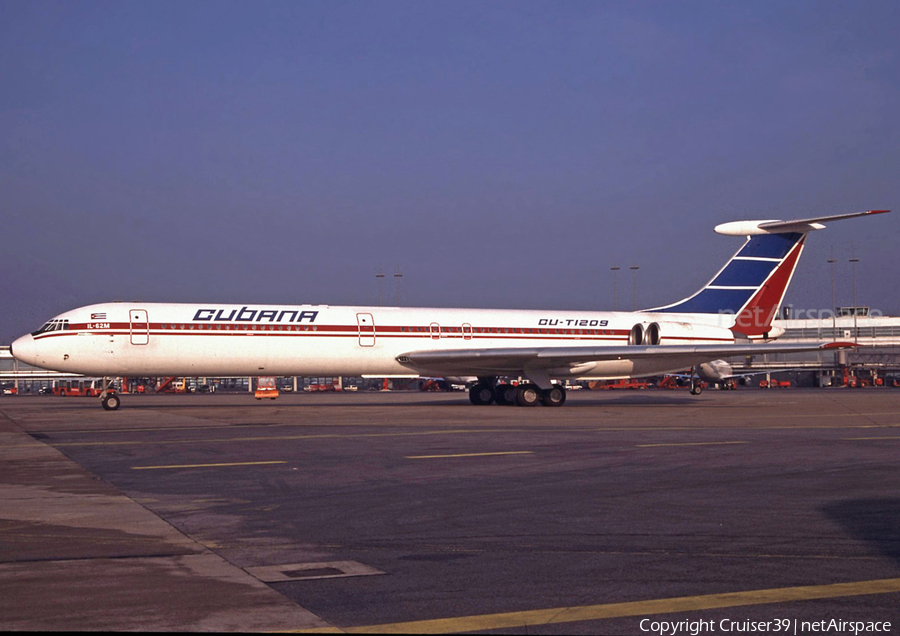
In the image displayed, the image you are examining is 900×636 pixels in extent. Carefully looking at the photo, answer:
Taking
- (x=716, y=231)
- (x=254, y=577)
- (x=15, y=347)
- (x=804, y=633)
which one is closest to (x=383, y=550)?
(x=254, y=577)

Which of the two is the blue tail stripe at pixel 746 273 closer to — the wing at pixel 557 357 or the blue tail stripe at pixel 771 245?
the blue tail stripe at pixel 771 245

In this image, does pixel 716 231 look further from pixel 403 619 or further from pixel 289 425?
pixel 403 619

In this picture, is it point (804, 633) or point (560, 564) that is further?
point (560, 564)

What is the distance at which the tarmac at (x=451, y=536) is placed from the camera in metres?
5.45

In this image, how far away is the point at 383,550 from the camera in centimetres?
738

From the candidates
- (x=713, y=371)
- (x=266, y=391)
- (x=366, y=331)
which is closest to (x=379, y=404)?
(x=366, y=331)

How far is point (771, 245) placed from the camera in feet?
117

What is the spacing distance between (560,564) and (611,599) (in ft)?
3.42

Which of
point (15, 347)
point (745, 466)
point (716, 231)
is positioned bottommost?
point (745, 466)

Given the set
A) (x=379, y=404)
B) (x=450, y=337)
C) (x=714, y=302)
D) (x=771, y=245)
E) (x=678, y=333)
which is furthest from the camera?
(x=714, y=302)

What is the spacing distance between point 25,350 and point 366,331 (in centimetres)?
1072

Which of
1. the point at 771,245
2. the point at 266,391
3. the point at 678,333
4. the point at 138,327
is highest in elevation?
the point at 771,245

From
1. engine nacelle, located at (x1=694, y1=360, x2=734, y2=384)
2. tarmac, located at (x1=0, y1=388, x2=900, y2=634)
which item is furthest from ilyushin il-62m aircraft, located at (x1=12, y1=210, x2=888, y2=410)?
engine nacelle, located at (x1=694, y1=360, x2=734, y2=384)

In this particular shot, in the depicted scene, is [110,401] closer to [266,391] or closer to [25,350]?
[25,350]
